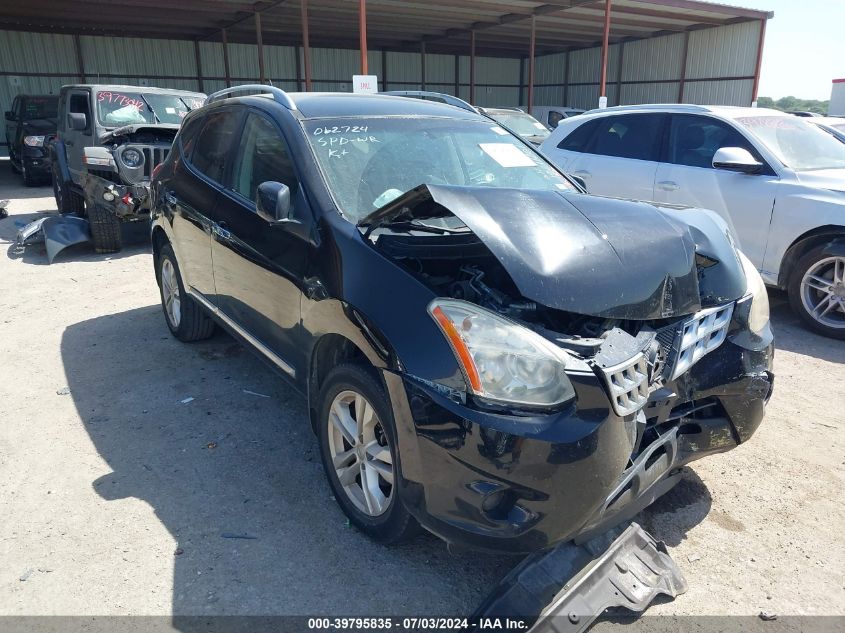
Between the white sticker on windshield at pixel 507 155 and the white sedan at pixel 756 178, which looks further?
the white sedan at pixel 756 178

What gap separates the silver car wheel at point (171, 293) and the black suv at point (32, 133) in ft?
36.4

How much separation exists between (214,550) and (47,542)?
2.54 ft

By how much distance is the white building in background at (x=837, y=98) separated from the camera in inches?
921

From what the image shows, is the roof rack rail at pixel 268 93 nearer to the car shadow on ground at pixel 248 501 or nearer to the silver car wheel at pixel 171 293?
the silver car wheel at pixel 171 293

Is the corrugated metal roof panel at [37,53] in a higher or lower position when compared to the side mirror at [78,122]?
higher

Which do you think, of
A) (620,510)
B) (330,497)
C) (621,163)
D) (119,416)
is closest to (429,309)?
(620,510)

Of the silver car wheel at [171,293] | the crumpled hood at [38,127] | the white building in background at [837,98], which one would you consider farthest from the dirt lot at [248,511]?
the white building in background at [837,98]

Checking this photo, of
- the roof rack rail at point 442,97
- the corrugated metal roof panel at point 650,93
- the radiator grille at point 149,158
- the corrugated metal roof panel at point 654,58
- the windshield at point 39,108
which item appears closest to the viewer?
the roof rack rail at point 442,97

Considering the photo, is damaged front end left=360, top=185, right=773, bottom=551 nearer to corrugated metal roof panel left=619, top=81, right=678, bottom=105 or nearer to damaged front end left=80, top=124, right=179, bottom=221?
damaged front end left=80, top=124, right=179, bottom=221

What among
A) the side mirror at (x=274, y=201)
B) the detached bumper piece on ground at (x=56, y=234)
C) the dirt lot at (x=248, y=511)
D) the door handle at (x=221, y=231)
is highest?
the side mirror at (x=274, y=201)

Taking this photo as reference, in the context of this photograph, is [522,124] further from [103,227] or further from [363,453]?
[363,453]

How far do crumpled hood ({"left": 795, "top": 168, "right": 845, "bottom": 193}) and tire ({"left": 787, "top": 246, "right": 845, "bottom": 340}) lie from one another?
0.52 m

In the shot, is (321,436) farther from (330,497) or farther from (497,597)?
(497,597)

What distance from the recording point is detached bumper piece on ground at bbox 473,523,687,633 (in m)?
2.16
